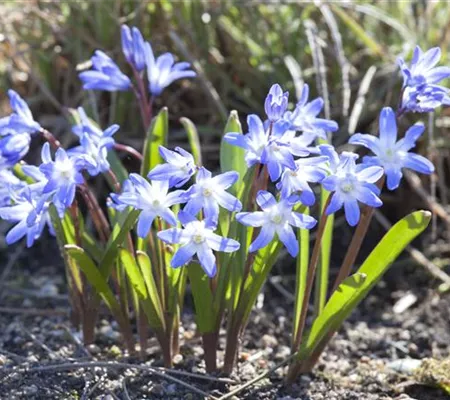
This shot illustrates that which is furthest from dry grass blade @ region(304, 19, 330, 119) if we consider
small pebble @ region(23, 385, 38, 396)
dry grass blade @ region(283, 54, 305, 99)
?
small pebble @ region(23, 385, 38, 396)

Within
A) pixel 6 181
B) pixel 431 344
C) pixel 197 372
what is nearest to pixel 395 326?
pixel 431 344

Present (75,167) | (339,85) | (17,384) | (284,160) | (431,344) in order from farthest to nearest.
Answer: (339,85) < (431,344) < (17,384) < (75,167) < (284,160)

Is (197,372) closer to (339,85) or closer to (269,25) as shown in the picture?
(339,85)

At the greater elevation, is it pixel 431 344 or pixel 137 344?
pixel 431 344

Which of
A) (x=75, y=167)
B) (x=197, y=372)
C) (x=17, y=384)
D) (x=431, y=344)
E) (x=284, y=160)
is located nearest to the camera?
(x=284, y=160)

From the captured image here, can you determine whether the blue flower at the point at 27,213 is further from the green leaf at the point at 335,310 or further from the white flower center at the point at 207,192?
the green leaf at the point at 335,310

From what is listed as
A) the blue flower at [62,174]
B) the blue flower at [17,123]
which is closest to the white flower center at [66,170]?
the blue flower at [62,174]
